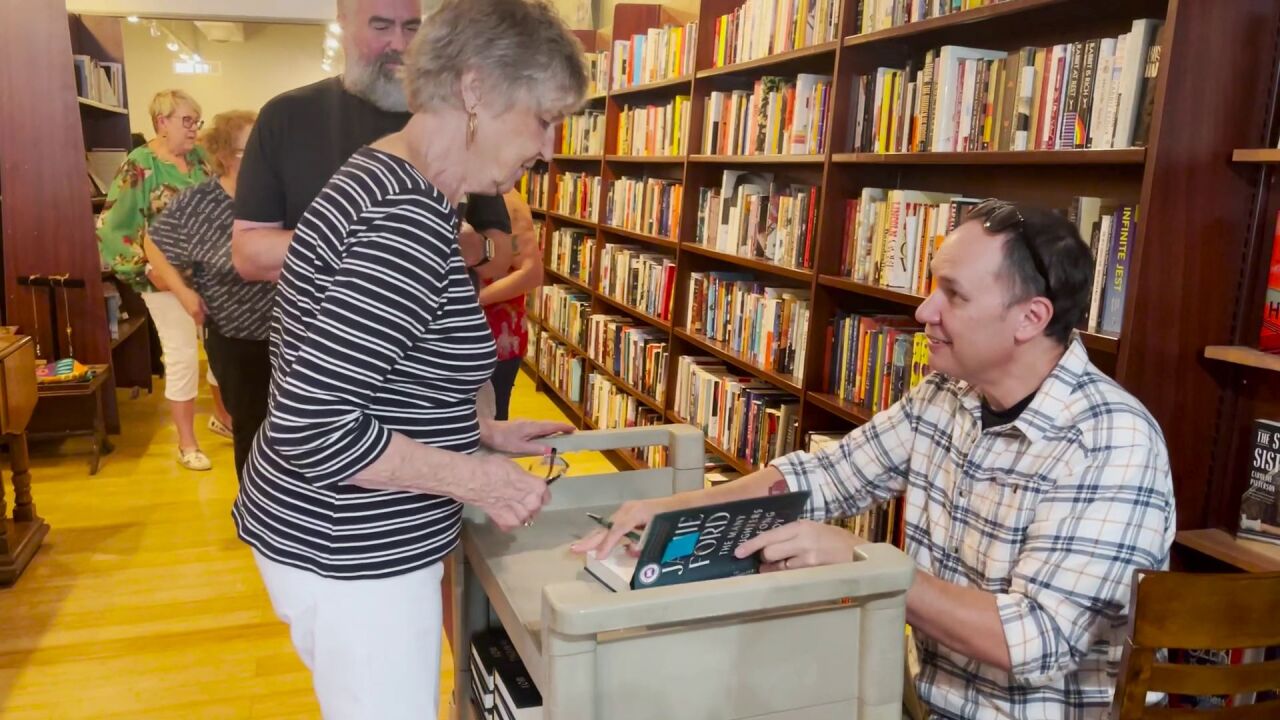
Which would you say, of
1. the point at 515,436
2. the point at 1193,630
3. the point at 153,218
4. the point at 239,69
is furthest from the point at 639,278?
the point at 239,69

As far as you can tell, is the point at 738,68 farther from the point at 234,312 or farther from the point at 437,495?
the point at 437,495

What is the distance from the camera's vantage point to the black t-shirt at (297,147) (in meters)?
1.88

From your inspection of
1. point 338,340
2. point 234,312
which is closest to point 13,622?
point 234,312

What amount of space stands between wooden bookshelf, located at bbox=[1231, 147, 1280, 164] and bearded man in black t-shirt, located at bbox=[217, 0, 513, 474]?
1492mm

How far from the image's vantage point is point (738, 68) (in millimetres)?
3273

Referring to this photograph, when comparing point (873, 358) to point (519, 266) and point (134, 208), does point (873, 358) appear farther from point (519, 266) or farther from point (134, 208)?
point (134, 208)

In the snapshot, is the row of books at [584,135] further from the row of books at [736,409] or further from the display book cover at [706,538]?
the display book cover at [706,538]

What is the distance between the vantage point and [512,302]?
3186 millimetres

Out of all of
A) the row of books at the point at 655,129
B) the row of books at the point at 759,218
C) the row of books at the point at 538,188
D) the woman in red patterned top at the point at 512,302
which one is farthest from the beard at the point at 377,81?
the row of books at the point at 538,188

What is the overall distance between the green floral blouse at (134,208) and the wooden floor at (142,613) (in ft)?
3.01

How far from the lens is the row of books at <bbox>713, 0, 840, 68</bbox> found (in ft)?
8.98

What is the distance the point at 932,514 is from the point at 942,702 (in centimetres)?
27

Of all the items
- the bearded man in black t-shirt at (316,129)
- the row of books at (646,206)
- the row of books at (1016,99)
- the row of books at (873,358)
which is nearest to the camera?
the row of books at (1016,99)

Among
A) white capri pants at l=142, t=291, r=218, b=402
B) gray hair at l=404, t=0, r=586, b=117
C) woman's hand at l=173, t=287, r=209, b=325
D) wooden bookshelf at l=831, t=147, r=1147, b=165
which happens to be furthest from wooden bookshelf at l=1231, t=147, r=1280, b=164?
white capri pants at l=142, t=291, r=218, b=402
